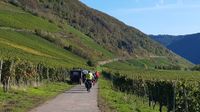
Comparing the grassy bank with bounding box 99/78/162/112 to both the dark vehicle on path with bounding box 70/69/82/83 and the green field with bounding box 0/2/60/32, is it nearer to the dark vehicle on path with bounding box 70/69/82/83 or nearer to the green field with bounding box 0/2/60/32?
the dark vehicle on path with bounding box 70/69/82/83

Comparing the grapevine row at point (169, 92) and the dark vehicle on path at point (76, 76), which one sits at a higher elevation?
the dark vehicle on path at point (76, 76)

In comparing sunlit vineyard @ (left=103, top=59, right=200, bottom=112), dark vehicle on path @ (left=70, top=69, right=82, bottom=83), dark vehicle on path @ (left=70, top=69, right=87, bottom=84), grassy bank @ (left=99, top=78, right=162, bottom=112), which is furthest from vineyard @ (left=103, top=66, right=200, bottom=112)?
dark vehicle on path @ (left=70, top=69, right=82, bottom=83)

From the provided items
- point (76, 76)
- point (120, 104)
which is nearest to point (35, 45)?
point (76, 76)

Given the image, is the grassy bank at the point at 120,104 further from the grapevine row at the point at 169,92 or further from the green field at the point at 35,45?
the green field at the point at 35,45

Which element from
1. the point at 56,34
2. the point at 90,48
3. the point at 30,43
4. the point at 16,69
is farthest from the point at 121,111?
the point at 90,48

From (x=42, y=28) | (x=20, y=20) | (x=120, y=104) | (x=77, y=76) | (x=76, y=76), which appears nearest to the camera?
(x=120, y=104)

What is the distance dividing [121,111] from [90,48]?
16475 centimetres

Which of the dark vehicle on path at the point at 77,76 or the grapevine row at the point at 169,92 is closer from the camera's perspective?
the grapevine row at the point at 169,92

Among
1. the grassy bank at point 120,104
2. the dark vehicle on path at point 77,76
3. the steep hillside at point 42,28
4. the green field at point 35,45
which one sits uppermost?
the steep hillside at point 42,28

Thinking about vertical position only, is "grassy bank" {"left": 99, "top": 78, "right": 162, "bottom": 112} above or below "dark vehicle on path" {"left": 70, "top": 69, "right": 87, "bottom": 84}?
below

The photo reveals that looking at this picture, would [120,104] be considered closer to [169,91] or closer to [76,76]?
[169,91]

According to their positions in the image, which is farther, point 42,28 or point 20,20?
point 42,28

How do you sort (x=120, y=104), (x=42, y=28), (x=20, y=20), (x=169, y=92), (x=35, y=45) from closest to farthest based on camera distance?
(x=120, y=104) < (x=169, y=92) < (x=35, y=45) < (x=20, y=20) < (x=42, y=28)

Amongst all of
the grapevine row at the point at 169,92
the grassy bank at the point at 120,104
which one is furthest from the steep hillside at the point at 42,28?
the grassy bank at the point at 120,104
